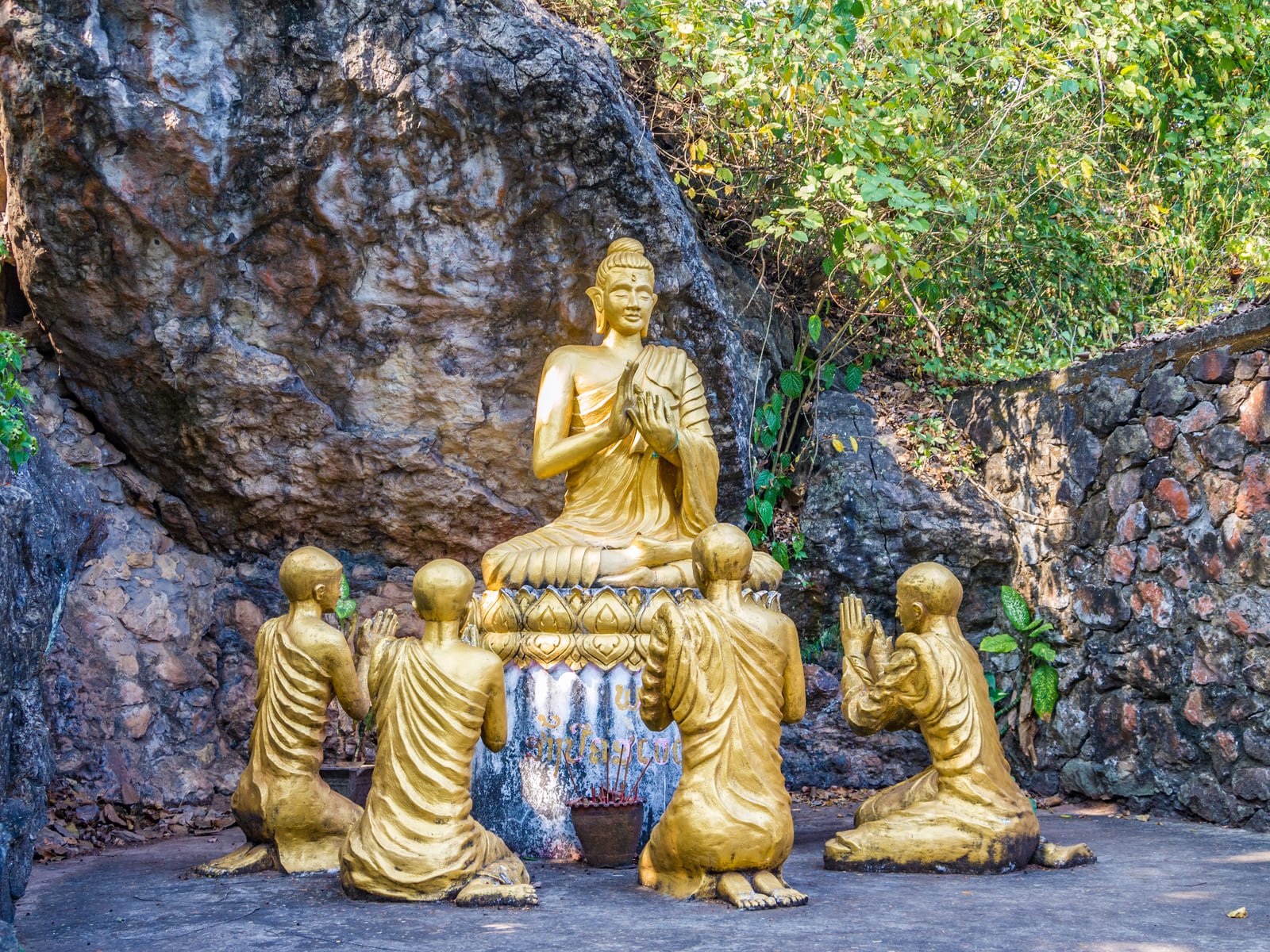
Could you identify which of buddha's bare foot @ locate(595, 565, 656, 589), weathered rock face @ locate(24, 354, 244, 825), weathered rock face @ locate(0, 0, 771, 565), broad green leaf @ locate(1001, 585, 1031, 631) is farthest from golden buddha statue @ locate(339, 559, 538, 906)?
broad green leaf @ locate(1001, 585, 1031, 631)

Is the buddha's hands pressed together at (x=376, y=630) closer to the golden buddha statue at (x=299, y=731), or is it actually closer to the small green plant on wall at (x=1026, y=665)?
the golden buddha statue at (x=299, y=731)

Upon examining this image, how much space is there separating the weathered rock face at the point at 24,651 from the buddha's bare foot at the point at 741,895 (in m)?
2.19

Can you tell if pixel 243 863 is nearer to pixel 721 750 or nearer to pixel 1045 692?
pixel 721 750

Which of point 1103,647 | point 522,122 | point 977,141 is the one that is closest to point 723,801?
point 1103,647

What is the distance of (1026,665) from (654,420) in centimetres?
309

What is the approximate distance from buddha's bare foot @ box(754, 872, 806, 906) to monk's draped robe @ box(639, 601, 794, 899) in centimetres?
4

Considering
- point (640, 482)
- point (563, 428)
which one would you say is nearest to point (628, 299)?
point (563, 428)

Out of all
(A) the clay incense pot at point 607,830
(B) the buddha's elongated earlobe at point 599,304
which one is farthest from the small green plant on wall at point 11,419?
(B) the buddha's elongated earlobe at point 599,304

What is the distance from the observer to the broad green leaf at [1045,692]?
23.6ft

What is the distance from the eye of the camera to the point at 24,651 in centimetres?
391

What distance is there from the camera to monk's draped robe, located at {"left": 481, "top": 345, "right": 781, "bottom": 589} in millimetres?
5910

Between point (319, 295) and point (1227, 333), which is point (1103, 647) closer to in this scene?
point (1227, 333)

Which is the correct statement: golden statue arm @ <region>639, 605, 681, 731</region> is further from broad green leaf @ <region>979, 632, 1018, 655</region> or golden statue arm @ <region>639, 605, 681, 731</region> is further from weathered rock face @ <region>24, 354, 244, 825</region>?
weathered rock face @ <region>24, 354, 244, 825</region>

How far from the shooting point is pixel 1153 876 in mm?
4805
